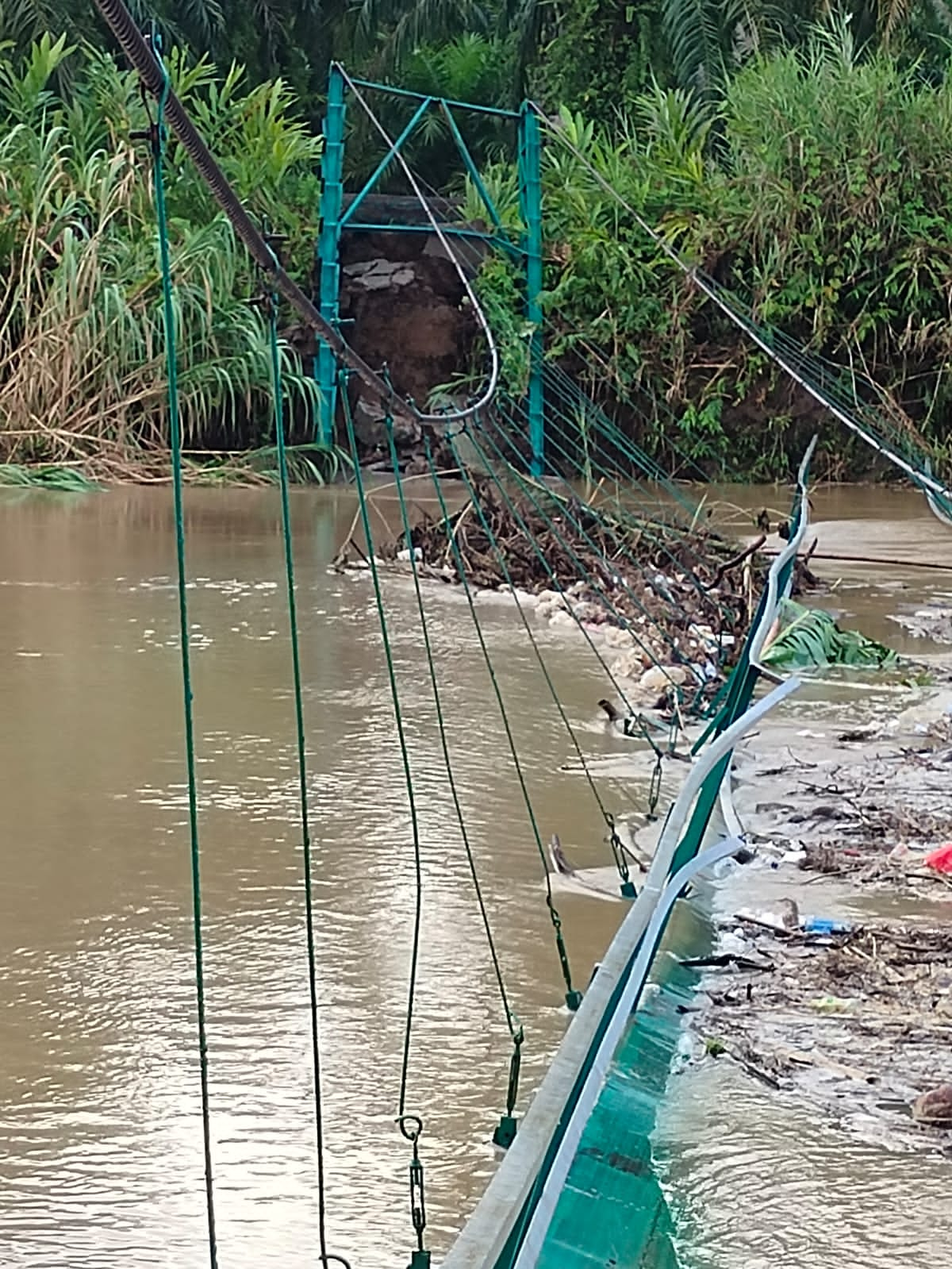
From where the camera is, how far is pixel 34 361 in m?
10.5

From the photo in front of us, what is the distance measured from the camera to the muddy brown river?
222 cm

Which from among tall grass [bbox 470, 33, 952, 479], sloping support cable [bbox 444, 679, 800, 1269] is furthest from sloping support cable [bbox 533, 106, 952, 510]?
sloping support cable [bbox 444, 679, 800, 1269]

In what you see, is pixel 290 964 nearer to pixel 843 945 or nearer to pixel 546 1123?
pixel 843 945

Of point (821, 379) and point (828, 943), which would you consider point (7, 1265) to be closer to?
point (828, 943)

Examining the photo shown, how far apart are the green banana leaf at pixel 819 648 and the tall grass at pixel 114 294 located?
5.54 metres

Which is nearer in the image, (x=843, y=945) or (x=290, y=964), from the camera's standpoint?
(x=290, y=964)

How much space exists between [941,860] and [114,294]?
7883 millimetres

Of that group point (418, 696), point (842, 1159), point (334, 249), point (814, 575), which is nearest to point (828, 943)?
point (842, 1159)

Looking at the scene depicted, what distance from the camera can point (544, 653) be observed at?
18.4ft

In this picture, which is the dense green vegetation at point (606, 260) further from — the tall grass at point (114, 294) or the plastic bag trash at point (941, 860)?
the plastic bag trash at point (941, 860)

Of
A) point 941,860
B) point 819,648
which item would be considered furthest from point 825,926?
point 819,648

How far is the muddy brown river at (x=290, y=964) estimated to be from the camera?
2217mm

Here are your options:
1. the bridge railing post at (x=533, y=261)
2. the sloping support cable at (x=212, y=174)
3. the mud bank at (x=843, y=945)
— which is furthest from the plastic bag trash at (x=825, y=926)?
the bridge railing post at (x=533, y=261)

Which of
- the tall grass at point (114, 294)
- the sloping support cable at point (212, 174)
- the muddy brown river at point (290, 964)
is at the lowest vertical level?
the tall grass at point (114, 294)
